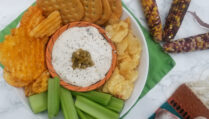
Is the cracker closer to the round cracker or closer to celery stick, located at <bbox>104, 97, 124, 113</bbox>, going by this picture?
the round cracker

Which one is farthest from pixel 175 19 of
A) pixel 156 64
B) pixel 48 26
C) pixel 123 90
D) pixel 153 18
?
pixel 48 26

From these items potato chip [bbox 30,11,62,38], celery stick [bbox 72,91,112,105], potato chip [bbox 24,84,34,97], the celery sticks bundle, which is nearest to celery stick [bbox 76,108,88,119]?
the celery sticks bundle

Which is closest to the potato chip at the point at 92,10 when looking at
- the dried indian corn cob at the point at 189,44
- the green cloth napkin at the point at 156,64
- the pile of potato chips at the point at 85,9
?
the pile of potato chips at the point at 85,9

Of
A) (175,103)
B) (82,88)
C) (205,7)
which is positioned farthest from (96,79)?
(205,7)

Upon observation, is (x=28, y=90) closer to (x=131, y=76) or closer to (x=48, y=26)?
(x=48, y=26)

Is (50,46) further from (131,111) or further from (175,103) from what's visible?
(175,103)

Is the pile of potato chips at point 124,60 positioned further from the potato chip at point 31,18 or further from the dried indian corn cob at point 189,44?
the potato chip at point 31,18
